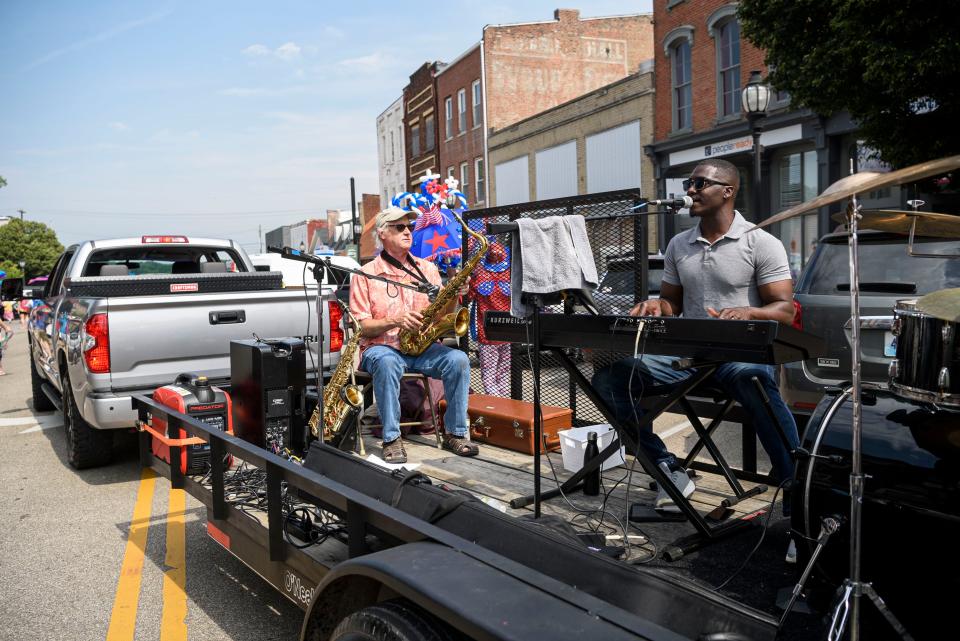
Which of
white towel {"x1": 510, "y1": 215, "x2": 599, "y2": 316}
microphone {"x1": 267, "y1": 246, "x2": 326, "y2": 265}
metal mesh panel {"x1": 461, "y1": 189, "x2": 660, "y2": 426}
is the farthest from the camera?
metal mesh panel {"x1": 461, "y1": 189, "x2": 660, "y2": 426}

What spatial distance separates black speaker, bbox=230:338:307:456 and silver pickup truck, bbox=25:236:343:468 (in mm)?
437

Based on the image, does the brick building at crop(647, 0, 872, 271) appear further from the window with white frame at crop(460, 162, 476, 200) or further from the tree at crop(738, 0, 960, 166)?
the window with white frame at crop(460, 162, 476, 200)

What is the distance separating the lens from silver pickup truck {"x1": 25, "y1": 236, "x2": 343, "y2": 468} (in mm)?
5285

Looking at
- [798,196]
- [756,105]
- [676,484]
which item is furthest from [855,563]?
[798,196]

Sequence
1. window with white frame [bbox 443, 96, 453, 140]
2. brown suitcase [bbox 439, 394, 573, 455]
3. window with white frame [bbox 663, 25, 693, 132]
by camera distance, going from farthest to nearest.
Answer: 1. window with white frame [bbox 443, 96, 453, 140]
2. window with white frame [bbox 663, 25, 693, 132]
3. brown suitcase [bbox 439, 394, 573, 455]

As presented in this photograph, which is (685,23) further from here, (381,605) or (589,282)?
(381,605)

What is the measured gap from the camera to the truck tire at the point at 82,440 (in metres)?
5.86

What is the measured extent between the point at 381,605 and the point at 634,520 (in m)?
2.23

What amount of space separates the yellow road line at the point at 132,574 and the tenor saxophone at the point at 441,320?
2043 millimetres

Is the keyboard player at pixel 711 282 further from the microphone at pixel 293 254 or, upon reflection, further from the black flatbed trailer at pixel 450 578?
the microphone at pixel 293 254

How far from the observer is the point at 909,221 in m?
2.27

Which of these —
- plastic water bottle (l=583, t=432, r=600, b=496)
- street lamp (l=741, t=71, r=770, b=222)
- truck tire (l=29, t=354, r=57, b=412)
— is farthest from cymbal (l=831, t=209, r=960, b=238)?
truck tire (l=29, t=354, r=57, b=412)

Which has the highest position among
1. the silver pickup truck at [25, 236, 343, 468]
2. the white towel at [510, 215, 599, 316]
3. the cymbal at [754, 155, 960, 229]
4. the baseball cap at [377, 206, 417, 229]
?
the baseball cap at [377, 206, 417, 229]

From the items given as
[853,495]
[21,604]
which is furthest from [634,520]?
[21,604]
